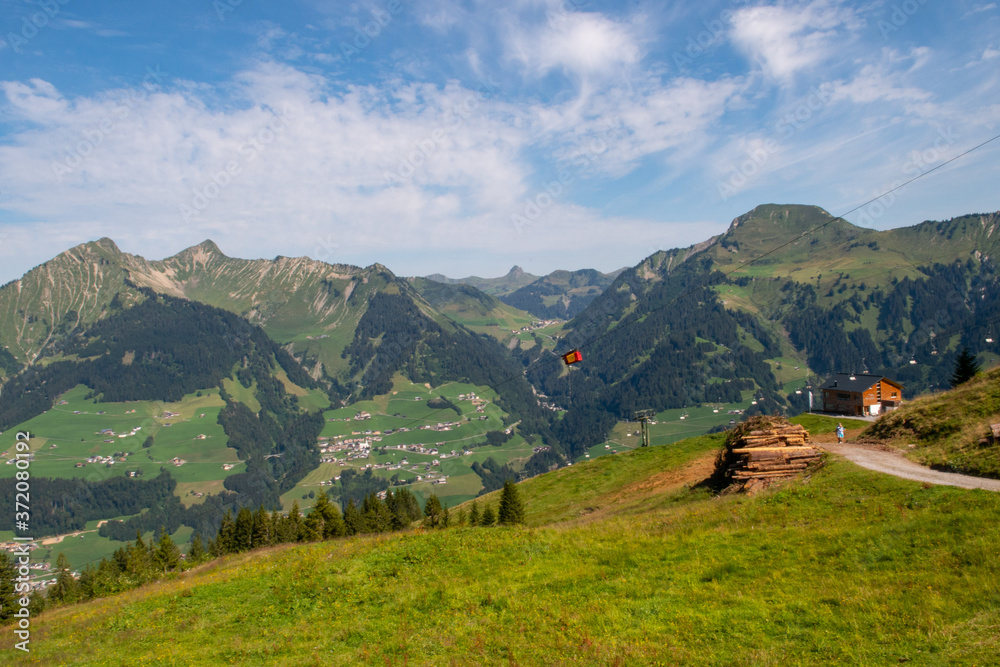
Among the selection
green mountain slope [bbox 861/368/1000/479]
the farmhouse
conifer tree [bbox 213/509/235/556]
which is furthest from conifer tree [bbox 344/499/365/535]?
the farmhouse

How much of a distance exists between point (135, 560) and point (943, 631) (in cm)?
9447

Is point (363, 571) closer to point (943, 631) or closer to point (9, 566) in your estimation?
point (943, 631)

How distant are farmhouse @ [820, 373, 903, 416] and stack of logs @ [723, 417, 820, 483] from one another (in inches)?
1659

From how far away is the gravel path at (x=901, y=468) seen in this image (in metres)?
21.9

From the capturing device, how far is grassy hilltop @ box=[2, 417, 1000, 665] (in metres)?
12.7

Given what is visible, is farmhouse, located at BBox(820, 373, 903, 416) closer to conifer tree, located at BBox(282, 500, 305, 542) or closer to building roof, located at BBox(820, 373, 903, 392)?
building roof, located at BBox(820, 373, 903, 392)

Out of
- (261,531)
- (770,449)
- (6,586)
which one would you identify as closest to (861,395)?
(770,449)

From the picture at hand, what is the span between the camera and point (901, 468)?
87.6 ft

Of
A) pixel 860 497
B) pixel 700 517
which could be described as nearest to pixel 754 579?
pixel 700 517

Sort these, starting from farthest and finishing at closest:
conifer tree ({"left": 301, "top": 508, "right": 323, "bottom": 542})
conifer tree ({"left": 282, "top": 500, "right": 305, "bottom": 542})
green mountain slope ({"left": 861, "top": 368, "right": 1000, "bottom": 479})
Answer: conifer tree ({"left": 282, "top": 500, "right": 305, "bottom": 542}), conifer tree ({"left": 301, "top": 508, "right": 323, "bottom": 542}), green mountain slope ({"left": 861, "top": 368, "right": 1000, "bottom": 479})

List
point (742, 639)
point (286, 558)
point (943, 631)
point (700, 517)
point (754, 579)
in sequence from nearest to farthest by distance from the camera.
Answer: point (943, 631), point (742, 639), point (754, 579), point (700, 517), point (286, 558)

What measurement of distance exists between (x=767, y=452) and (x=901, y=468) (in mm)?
6771

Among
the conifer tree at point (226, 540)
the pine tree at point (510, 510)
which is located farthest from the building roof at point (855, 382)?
the conifer tree at point (226, 540)

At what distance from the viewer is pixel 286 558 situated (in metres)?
28.8
